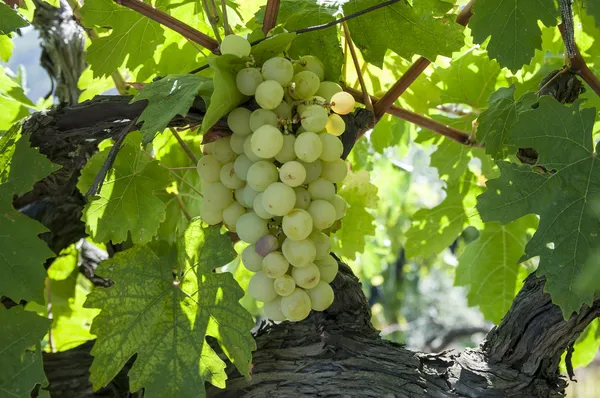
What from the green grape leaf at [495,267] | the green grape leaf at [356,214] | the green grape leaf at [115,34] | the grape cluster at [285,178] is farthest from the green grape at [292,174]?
the green grape leaf at [495,267]

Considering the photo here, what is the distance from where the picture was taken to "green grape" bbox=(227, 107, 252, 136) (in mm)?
783

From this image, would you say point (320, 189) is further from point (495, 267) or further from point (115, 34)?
point (495, 267)

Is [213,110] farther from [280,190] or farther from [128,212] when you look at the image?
[128,212]

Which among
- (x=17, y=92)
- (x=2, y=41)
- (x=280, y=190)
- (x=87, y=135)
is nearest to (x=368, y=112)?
(x=280, y=190)

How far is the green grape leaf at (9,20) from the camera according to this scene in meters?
0.82

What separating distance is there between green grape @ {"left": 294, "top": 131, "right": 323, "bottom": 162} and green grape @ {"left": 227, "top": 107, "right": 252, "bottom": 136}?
8cm

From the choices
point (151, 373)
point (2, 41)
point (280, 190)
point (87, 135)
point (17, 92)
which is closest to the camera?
point (280, 190)

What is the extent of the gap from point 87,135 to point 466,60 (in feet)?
2.44

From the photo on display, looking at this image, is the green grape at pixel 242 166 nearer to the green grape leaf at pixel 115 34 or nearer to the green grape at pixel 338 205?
the green grape at pixel 338 205

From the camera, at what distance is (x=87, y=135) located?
3.05 ft

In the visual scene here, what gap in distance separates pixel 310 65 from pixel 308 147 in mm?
146

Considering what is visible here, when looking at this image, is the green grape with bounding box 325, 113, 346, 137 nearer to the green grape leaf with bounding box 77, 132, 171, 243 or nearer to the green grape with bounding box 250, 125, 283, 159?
the green grape with bounding box 250, 125, 283, 159

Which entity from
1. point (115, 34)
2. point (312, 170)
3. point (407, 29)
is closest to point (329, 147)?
point (312, 170)

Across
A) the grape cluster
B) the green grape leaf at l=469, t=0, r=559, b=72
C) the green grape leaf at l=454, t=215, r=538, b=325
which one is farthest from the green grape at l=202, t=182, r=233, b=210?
the green grape leaf at l=454, t=215, r=538, b=325
